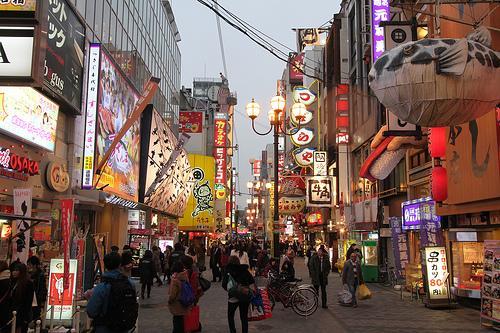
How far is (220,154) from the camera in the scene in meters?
64.0

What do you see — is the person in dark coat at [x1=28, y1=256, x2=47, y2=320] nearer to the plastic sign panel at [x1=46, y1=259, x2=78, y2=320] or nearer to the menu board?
the plastic sign panel at [x1=46, y1=259, x2=78, y2=320]

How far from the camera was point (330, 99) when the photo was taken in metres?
42.8

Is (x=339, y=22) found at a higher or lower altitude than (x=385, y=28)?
higher

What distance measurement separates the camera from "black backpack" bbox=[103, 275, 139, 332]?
5.46 metres

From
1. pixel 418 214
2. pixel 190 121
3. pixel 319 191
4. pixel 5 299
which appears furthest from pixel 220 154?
pixel 5 299

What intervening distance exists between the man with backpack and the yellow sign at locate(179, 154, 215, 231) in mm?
48692

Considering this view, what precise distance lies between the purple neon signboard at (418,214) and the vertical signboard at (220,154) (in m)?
→ 43.1

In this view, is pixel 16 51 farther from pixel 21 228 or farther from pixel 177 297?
pixel 177 297

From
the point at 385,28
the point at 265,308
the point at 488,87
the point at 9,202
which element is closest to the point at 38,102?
the point at 9,202

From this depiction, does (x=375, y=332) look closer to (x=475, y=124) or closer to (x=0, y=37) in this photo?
(x=475, y=124)

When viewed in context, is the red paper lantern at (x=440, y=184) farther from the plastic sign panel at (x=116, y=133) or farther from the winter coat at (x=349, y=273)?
the plastic sign panel at (x=116, y=133)

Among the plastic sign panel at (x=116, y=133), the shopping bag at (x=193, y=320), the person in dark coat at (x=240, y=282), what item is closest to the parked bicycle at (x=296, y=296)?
the shopping bag at (x=193, y=320)

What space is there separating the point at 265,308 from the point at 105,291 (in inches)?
264

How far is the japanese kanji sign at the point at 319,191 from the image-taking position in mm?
34094
